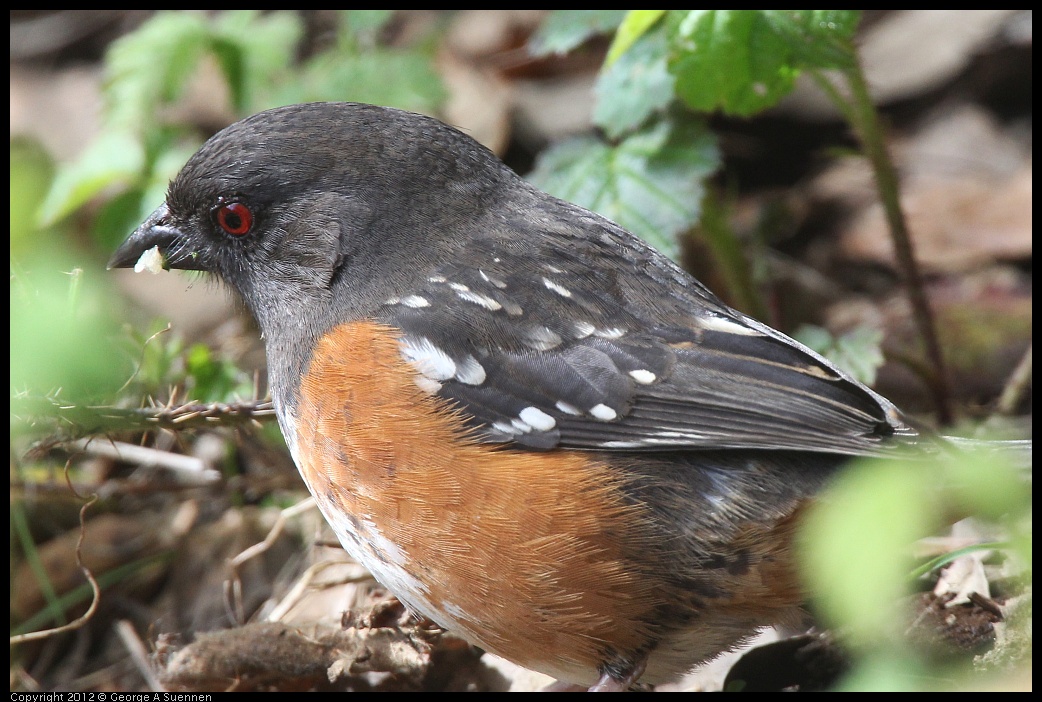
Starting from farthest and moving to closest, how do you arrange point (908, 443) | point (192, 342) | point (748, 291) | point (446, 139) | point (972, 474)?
point (192, 342) < point (748, 291) < point (446, 139) < point (908, 443) < point (972, 474)

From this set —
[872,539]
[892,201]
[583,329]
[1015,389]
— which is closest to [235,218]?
[583,329]

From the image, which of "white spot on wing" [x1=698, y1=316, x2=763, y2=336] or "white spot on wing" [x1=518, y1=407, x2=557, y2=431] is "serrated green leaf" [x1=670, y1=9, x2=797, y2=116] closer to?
"white spot on wing" [x1=698, y1=316, x2=763, y2=336]

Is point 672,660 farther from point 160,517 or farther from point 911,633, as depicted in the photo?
point 160,517

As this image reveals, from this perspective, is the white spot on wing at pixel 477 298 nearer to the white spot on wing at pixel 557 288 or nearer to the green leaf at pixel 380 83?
the white spot on wing at pixel 557 288

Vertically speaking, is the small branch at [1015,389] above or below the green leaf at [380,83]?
below

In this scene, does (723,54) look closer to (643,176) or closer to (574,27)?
(643,176)

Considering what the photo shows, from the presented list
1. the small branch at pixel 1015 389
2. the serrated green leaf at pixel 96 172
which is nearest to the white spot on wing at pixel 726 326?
the small branch at pixel 1015 389
